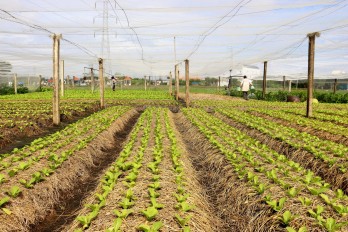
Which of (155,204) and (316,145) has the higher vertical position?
(316,145)

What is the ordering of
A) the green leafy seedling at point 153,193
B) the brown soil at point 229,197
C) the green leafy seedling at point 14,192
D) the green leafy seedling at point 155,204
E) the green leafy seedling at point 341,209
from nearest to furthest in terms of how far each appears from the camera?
the green leafy seedling at point 341,209 → the green leafy seedling at point 155,204 → the brown soil at point 229,197 → the green leafy seedling at point 153,193 → the green leafy seedling at point 14,192

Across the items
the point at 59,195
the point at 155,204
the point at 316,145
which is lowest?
the point at 59,195

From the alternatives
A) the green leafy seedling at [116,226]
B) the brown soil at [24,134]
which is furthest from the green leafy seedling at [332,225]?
the brown soil at [24,134]

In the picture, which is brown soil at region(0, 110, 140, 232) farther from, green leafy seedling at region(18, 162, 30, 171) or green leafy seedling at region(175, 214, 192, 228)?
green leafy seedling at region(175, 214, 192, 228)

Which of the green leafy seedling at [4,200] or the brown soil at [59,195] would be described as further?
the brown soil at [59,195]

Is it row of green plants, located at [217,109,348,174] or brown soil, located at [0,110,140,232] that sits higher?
row of green plants, located at [217,109,348,174]

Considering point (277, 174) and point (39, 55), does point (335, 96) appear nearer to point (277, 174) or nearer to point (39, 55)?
point (277, 174)

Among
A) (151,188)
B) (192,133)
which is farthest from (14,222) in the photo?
(192,133)

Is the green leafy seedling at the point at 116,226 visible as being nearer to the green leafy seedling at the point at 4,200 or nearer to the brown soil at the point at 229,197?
the brown soil at the point at 229,197

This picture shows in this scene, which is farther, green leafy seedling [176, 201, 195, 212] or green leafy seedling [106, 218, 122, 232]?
green leafy seedling [176, 201, 195, 212]

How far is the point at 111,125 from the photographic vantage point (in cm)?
1308

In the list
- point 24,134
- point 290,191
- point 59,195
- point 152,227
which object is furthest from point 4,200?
point 24,134

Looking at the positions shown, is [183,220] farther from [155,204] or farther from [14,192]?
[14,192]

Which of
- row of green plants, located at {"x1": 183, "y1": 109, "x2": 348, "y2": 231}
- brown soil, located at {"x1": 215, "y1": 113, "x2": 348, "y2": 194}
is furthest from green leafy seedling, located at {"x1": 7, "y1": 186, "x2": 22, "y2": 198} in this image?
brown soil, located at {"x1": 215, "y1": 113, "x2": 348, "y2": 194}
